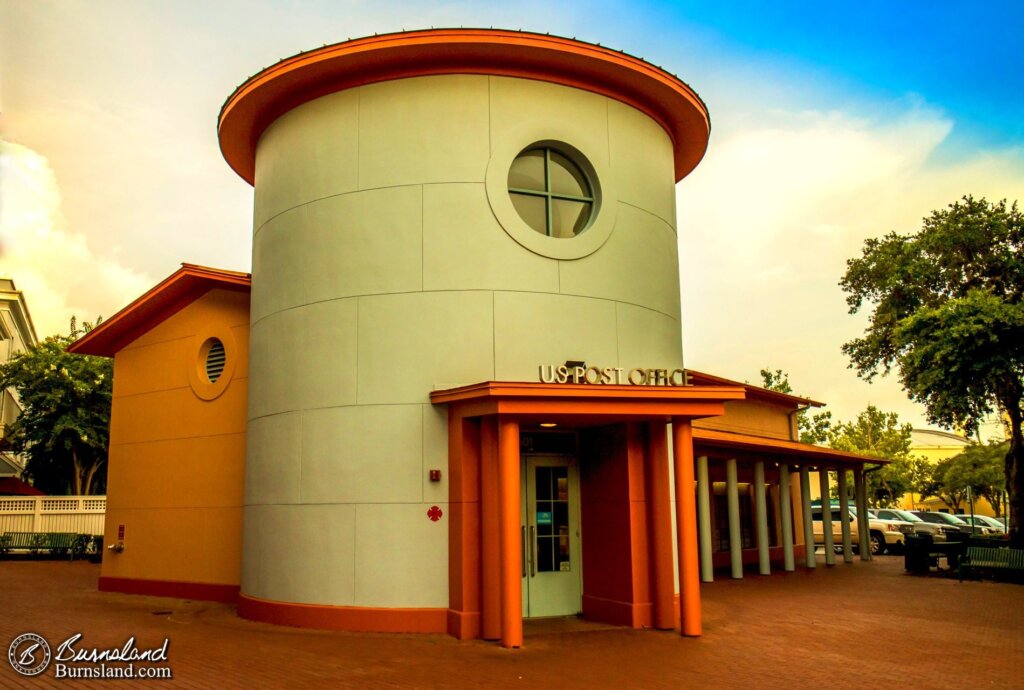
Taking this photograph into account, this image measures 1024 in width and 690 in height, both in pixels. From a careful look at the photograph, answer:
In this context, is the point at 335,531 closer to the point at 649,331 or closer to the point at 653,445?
the point at 653,445

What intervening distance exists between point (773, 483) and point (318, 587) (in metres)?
17.7

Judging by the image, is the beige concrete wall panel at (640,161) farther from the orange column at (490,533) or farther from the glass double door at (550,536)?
the orange column at (490,533)

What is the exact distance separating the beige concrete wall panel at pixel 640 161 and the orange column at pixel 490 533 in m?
4.89

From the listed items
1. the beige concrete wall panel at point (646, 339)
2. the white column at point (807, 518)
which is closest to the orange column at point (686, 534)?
the beige concrete wall panel at point (646, 339)

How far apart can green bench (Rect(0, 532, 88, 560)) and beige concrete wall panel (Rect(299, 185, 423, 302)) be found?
1827 centimetres

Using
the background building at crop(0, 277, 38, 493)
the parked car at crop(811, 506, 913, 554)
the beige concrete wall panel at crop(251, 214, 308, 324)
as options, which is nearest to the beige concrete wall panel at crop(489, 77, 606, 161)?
the beige concrete wall panel at crop(251, 214, 308, 324)

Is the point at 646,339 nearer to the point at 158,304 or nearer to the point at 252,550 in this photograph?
the point at 252,550

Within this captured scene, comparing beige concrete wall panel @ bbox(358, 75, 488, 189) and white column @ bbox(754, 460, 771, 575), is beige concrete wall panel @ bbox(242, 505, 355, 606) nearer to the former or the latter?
beige concrete wall panel @ bbox(358, 75, 488, 189)

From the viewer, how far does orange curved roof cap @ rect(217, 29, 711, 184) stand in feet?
43.3

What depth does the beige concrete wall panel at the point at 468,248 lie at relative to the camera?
13000 millimetres

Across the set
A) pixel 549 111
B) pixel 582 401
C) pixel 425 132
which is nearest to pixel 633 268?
pixel 549 111

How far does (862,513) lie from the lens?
26.1 m

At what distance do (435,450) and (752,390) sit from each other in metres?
14.1

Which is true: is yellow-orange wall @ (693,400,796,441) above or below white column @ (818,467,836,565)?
above
